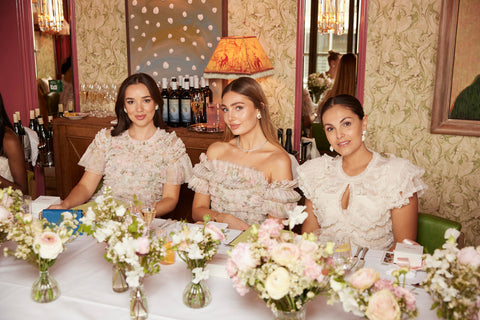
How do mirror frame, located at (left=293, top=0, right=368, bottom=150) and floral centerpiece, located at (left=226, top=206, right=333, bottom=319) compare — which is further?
mirror frame, located at (left=293, top=0, right=368, bottom=150)

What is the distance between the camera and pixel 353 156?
89.6 inches

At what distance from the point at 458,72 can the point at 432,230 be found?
1.41 metres

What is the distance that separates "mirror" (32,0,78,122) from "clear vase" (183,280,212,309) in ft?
11.5

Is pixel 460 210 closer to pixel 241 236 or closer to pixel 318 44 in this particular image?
pixel 318 44

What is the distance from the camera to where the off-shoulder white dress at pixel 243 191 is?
243 cm

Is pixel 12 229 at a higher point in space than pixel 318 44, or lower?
lower

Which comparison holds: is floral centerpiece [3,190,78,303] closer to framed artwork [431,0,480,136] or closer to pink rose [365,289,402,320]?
pink rose [365,289,402,320]

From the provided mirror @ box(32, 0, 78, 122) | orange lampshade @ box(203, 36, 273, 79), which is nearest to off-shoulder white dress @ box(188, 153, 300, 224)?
orange lampshade @ box(203, 36, 273, 79)

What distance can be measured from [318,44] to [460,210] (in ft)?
5.14

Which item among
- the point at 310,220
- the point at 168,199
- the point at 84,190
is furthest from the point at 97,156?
the point at 310,220

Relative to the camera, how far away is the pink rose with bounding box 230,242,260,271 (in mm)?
1288

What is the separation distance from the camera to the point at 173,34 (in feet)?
13.0

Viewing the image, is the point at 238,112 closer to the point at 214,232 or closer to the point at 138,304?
the point at 214,232

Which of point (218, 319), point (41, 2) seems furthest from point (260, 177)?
point (41, 2)
